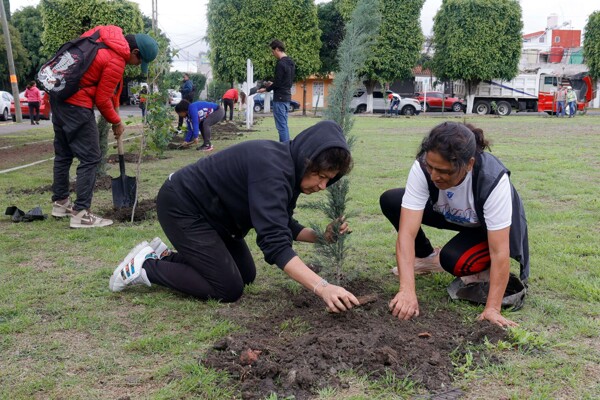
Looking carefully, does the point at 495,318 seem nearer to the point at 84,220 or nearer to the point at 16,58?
the point at 84,220

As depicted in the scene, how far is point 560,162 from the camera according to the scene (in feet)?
32.5

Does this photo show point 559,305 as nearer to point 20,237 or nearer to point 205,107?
point 20,237

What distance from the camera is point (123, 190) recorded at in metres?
6.25

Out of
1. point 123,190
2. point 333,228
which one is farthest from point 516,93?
point 333,228

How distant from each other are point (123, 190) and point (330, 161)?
3.96 meters

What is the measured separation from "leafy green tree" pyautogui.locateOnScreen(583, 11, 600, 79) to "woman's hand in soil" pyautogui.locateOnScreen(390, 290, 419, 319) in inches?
1657

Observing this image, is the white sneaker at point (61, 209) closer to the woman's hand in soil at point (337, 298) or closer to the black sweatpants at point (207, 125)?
the woman's hand in soil at point (337, 298)

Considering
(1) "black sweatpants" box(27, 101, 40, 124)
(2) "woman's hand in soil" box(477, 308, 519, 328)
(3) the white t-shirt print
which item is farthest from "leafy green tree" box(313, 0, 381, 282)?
(1) "black sweatpants" box(27, 101, 40, 124)

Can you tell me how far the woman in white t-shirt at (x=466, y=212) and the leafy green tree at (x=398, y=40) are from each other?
106 ft

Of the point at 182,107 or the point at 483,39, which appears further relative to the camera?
the point at 483,39

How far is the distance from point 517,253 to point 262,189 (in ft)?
5.31

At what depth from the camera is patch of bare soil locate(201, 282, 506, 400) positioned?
256cm

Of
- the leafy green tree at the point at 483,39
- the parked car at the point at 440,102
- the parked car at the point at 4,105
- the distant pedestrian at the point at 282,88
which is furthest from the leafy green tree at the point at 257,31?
the distant pedestrian at the point at 282,88

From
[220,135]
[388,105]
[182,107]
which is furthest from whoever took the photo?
[388,105]
